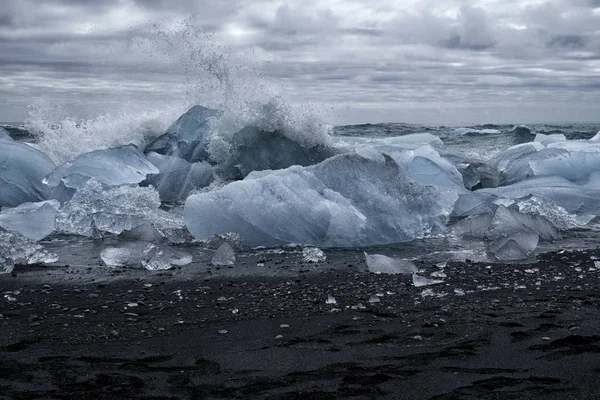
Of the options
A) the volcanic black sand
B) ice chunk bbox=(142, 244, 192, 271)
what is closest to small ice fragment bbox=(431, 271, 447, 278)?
the volcanic black sand

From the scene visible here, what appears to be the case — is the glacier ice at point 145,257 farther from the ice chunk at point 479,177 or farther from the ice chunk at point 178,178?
the ice chunk at point 479,177

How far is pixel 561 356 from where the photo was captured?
8.33 feet

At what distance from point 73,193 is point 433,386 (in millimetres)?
5015

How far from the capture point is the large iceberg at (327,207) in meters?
5.04

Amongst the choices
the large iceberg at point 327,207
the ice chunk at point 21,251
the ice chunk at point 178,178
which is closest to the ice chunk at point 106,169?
the ice chunk at point 178,178

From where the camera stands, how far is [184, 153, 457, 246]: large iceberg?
5.04 m

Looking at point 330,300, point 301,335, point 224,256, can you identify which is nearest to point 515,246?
point 330,300

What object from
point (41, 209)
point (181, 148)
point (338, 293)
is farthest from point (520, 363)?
point (181, 148)

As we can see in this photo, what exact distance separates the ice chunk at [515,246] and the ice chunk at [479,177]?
3.10 metres

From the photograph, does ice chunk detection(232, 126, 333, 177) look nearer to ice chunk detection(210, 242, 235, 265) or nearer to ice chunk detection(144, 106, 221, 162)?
ice chunk detection(144, 106, 221, 162)

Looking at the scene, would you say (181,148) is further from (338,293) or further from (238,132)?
(338,293)

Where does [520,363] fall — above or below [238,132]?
below

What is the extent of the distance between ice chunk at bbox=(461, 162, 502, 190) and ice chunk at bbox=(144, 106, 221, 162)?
3.38m

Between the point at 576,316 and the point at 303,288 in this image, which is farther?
the point at 303,288
